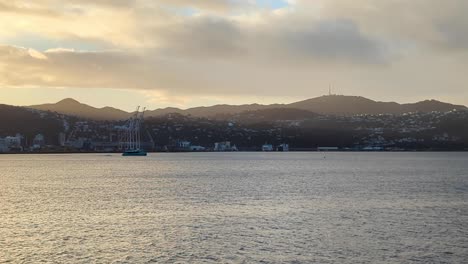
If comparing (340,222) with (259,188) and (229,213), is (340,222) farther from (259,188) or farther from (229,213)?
(259,188)

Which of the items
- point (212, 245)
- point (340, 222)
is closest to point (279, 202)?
point (340, 222)

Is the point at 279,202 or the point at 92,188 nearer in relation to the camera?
the point at 279,202

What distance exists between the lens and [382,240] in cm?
3809

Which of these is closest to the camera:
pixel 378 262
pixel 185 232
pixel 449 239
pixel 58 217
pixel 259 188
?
pixel 378 262

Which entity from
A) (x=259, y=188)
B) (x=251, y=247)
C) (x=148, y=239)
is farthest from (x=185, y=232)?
(x=259, y=188)

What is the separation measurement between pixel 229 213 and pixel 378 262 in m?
21.9

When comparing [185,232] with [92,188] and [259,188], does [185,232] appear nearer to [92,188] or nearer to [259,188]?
[259,188]

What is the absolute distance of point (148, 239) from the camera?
127 feet

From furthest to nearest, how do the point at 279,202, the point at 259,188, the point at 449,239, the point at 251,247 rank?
the point at 259,188 → the point at 279,202 → the point at 449,239 → the point at 251,247

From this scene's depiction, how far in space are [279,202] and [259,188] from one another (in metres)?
19.8

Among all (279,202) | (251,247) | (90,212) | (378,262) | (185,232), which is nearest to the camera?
(378,262)

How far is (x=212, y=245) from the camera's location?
120 feet

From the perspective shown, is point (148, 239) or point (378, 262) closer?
point (378, 262)

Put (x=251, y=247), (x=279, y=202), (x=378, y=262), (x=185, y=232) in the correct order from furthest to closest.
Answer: (x=279, y=202) → (x=185, y=232) → (x=251, y=247) → (x=378, y=262)
